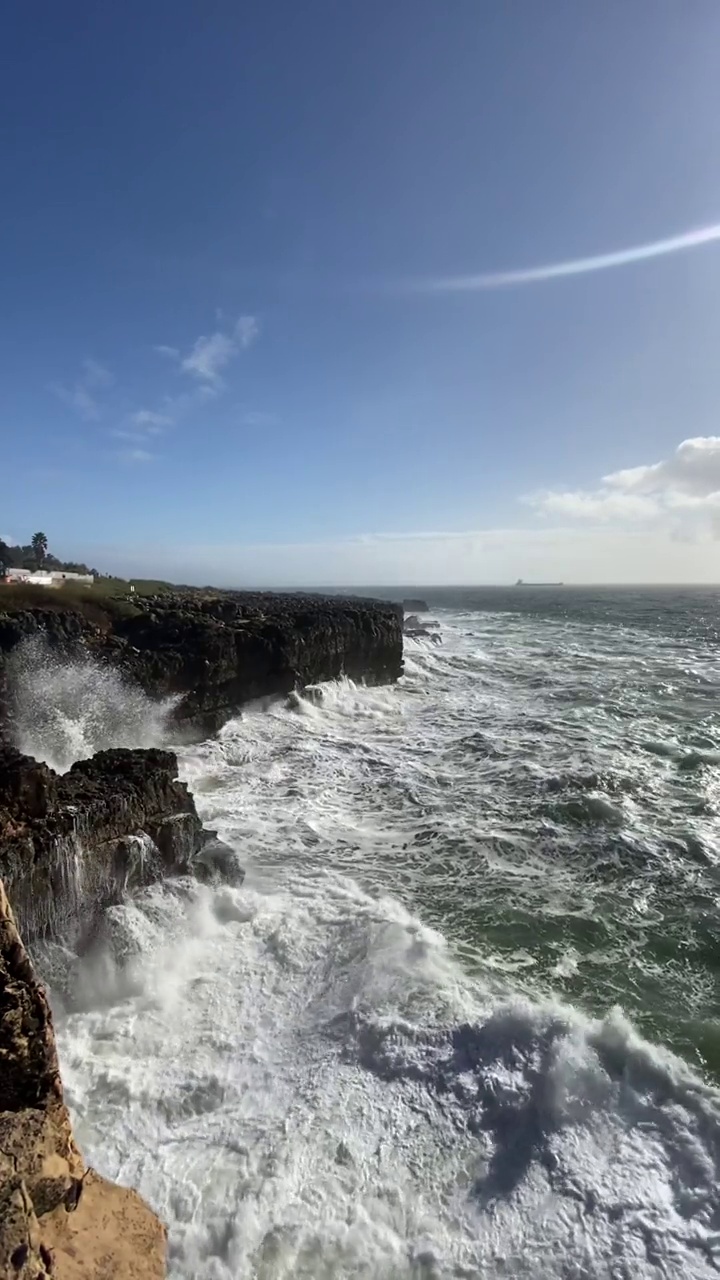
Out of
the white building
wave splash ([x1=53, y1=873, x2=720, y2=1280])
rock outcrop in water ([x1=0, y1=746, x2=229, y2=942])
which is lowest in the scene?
wave splash ([x1=53, y1=873, x2=720, y2=1280])

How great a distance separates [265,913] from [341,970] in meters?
1.89

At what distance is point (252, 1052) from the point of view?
7.27 metres

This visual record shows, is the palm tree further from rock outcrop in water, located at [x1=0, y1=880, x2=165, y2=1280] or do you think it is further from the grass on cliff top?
rock outcrop in water, located at [x1=0, y1=880, x2=165, y2=1280]

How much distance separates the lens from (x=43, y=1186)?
370 cm

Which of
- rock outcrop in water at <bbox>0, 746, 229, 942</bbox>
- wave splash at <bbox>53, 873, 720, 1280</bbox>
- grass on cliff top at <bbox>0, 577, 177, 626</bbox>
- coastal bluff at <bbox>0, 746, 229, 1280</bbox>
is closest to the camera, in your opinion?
coastal bluff at <bbox>0, 746, 229, 1280</bbox>

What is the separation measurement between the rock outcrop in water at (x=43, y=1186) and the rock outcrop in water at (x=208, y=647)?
1625 centimetres

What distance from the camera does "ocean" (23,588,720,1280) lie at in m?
5.36

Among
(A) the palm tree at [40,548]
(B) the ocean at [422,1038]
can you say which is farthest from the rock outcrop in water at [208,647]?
(A) the palm tree at [40,548]

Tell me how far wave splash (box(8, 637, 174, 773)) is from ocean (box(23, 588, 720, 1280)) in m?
3.91

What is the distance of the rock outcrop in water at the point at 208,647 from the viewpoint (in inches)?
845

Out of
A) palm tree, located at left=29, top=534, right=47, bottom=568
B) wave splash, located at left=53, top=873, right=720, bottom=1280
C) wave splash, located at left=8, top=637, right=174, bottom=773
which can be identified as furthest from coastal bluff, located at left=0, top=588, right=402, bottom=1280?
palm tree, located at left=29, top=534, right=47, bottom=568

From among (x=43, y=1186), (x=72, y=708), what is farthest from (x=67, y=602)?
(x=43, y=1186)

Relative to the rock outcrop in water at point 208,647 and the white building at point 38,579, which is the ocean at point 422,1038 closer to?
the rock outcrop in water at point 208,647

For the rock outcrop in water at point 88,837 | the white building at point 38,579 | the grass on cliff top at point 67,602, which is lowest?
the rock outcrop in water at point 88,837
